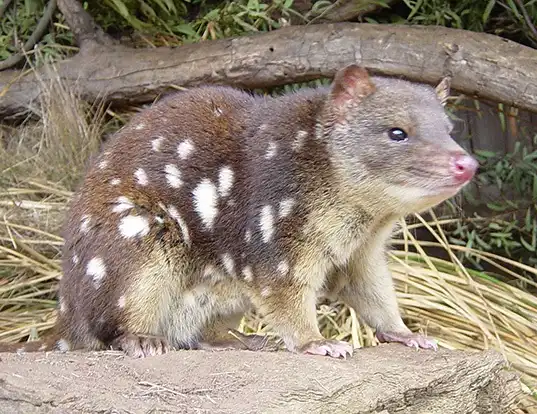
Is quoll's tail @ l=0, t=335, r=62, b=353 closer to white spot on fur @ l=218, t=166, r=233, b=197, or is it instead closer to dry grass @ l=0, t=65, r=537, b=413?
white spot on fur @ l=218, t=166, r=233, b=197

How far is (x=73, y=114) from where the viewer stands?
606cm

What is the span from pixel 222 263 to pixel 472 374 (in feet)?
3.07

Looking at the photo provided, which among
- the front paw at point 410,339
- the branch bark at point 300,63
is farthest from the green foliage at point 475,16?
the front paw at point 410,339

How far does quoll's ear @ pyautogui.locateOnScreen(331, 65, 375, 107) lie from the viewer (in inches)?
145

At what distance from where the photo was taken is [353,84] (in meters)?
3.70

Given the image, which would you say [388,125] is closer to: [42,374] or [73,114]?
[42,374]

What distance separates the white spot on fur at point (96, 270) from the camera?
11.9ft

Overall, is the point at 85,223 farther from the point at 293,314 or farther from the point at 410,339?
the point at 410,339

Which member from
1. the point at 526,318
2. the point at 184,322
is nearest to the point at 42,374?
the point at 184,322

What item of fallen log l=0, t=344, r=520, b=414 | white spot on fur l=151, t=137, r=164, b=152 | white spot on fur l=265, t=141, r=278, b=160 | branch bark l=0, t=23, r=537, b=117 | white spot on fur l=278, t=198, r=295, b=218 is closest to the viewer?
fallen log l=0, t=344, r=520, b=414

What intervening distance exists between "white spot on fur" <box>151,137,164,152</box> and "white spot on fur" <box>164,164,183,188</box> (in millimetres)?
94

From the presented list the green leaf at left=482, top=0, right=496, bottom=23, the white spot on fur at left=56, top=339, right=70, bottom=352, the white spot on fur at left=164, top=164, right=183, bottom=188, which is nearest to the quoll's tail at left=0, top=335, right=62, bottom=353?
the white spot on fur at left=56, top=339, right=70, bottom=352

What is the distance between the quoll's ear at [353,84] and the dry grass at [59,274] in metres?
1.60

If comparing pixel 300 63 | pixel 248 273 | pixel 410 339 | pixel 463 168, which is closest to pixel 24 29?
pixel 300 63
